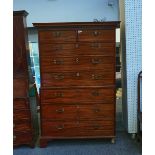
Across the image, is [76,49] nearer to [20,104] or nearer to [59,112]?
[59,112]

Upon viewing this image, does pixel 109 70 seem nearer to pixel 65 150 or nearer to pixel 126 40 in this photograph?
pixel 126 40

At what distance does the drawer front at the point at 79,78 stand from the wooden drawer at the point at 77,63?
0.17 feet

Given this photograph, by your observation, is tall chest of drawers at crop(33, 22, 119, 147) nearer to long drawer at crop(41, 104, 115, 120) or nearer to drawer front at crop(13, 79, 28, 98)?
long drawer at crop(41, 104, 115, 120)

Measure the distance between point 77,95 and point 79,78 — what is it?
0.71 feet

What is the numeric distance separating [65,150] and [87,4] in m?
3.66

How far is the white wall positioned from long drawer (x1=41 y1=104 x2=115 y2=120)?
3.04m

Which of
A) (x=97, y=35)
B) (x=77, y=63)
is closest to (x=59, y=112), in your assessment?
(x=77, y=63)

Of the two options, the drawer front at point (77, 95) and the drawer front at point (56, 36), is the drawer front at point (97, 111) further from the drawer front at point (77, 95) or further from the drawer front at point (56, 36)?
the drawer front at point (56, 36)

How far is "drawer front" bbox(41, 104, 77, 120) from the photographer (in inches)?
121

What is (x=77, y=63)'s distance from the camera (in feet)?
9.90

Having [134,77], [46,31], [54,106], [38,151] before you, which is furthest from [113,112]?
[46,31]

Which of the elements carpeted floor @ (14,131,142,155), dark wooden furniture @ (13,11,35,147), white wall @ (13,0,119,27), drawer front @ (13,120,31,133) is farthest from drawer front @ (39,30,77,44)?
white wall @ (13,0,119,27)

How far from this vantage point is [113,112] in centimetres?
308

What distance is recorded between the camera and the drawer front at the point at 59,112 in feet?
10.1
